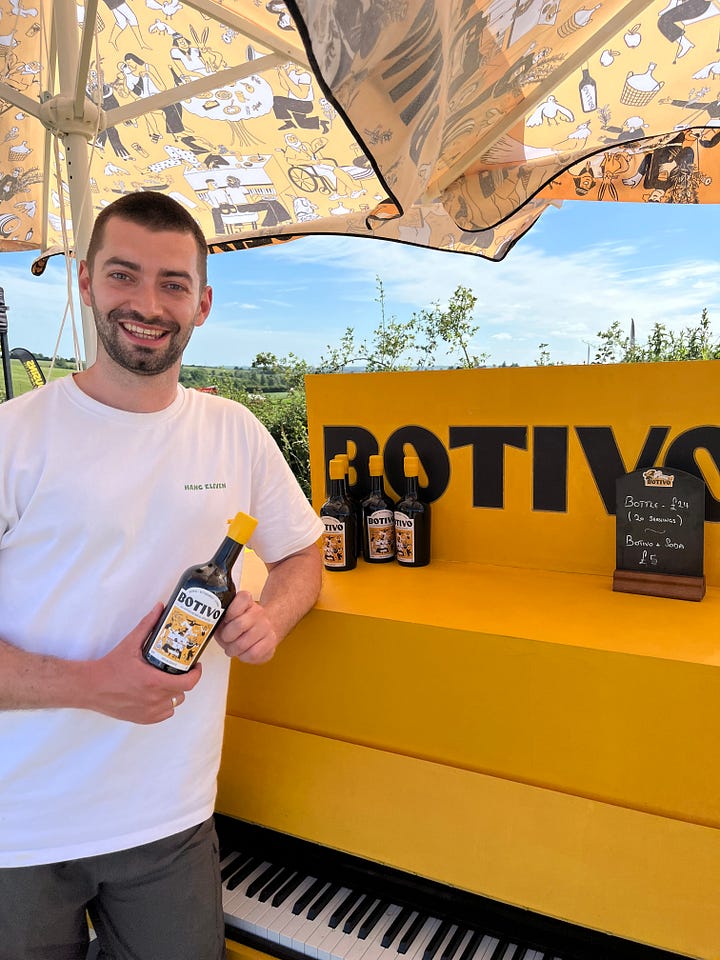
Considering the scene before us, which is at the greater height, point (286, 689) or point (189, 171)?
point (189, 171)

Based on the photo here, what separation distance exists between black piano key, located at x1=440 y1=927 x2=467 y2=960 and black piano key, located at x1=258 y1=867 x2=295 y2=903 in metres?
0.40

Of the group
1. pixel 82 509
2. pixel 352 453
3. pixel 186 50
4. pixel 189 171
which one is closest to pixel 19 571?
pixel 82 509

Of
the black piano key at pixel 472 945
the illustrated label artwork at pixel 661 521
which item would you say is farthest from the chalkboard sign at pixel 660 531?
the black piano key at pixel 472 945

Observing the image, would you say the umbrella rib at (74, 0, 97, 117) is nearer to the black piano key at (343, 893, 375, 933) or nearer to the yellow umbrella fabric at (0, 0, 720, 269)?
the yellow umbrella fabric at (0, 0, 720, 269)

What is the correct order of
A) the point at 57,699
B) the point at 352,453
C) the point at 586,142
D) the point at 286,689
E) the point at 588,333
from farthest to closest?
the point at 588,333 < the point at 586,142 < the point at 352,453 < the point at 286,689 < the point at 57,699

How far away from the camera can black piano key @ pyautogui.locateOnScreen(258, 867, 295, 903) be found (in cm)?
137

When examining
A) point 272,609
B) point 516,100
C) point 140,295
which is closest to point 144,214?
point 140,295

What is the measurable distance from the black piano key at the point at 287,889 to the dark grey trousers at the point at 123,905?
13 cm

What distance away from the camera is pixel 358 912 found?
129 cm

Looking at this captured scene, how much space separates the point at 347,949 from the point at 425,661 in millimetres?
572

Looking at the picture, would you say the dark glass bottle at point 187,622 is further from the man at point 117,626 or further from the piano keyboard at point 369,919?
the piano keyboard at point 369,919

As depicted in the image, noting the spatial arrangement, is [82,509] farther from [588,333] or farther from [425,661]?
[588,333]

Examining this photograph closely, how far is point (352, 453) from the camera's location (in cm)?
182

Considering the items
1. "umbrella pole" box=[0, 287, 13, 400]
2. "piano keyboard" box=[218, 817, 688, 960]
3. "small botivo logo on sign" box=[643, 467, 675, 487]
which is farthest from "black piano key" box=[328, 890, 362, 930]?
"umbrella pole" box=[0, 287, 13, 400]
